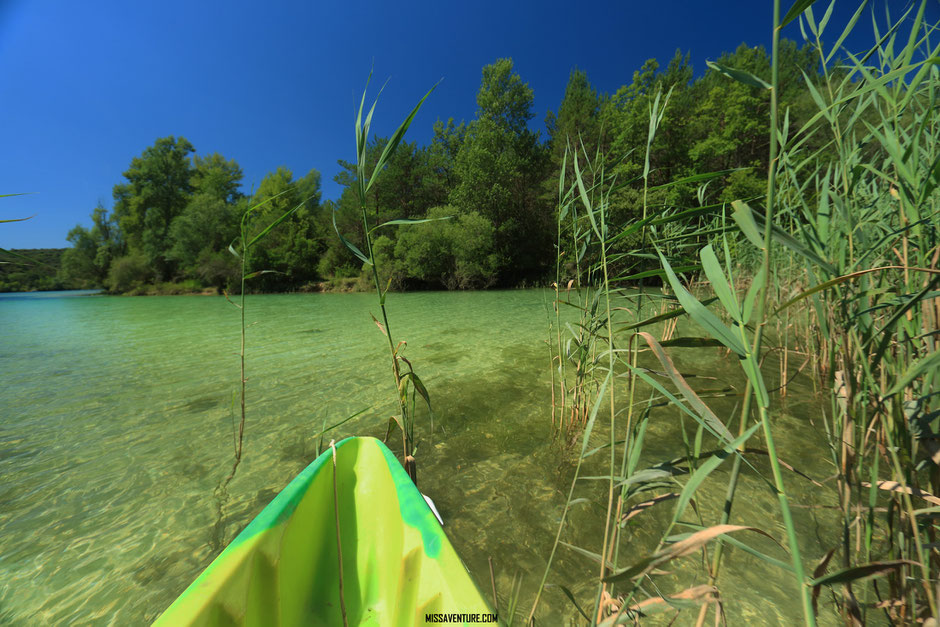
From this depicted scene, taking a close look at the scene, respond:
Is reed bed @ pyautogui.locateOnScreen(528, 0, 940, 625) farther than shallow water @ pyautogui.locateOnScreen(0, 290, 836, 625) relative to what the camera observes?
No

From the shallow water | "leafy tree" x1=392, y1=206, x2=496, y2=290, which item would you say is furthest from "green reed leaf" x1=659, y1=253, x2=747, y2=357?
"leafy tree" x1=392, y1=206, x2=496, y2=290

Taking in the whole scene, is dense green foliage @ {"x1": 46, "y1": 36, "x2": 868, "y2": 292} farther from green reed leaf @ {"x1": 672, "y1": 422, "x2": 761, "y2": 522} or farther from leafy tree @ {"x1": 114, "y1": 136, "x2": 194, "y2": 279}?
green reed leaf @ {"x1": 672, "y1": 422, "x2": 761, "y2": 522}

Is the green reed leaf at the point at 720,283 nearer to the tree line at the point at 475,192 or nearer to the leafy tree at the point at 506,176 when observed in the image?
the tree line at the point at 475,192

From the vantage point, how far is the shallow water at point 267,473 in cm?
123

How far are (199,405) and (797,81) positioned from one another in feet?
102

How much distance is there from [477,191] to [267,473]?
62.9ft

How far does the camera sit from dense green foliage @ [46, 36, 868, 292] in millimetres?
17203

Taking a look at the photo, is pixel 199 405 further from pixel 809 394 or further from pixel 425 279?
pixel 425 279

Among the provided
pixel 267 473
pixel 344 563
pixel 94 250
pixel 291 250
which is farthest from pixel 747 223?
pixel 94 250

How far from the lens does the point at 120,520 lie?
5.02 feet

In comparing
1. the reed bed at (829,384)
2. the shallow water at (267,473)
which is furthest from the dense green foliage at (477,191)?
the reed bed at (829,384)

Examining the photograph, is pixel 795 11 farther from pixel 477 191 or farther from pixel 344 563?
pixel 477 191

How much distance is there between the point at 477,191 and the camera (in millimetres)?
19281

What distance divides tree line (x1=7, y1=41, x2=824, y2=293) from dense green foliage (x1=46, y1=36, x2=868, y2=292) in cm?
8
